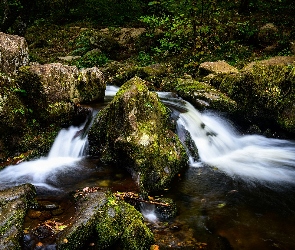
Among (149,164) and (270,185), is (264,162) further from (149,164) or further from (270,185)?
(149,164)

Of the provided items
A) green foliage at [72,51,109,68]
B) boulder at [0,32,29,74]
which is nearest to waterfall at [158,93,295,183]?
boulder at [0,32,29,74]

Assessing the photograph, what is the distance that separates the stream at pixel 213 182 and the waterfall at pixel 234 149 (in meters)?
0.02

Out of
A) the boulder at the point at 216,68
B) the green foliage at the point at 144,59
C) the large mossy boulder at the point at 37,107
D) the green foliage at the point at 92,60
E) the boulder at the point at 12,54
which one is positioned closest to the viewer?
the large mossy boulder at the point at 37,107

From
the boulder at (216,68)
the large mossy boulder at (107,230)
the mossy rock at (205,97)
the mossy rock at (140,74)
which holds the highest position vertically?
the boulder at (216,68)

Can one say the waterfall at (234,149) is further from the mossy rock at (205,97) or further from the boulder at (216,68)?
the boulder at (216,68)

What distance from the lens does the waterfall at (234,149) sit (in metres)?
7.06

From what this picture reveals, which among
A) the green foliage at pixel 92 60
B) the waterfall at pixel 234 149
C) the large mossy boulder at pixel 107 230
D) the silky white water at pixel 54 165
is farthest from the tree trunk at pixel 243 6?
the large mossy boulder at pixel 107 230

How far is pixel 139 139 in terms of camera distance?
239 inches

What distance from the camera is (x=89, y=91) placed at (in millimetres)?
8570

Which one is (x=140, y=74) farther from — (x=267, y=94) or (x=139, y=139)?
(x=139, y=139)

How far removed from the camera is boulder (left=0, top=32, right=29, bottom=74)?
7.43 meters

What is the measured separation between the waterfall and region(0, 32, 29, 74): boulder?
14.2ft

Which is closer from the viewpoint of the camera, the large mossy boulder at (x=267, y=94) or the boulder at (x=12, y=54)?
the boulder at (x=12, y=54)

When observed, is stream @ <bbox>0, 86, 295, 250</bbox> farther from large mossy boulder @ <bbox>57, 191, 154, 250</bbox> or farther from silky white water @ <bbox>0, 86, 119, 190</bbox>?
large mossy boulder @ <bbox>57, 191, 154, 250</bbox>
